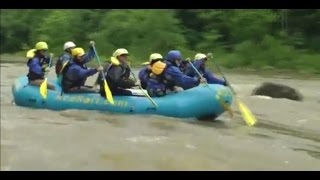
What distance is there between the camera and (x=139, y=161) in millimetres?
Answer: 7098

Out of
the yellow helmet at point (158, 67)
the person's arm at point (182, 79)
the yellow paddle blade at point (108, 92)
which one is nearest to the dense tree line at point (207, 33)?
the person's arm at point (182, 79)

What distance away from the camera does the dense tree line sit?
1009 inches

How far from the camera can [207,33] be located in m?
30.3

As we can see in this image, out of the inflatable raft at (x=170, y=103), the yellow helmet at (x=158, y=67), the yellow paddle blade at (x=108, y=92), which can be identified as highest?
the yellow helmet at (x=158, y=67)

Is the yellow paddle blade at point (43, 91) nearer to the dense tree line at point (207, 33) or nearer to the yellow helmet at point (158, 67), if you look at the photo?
the yellow helmet at point (158, 67)

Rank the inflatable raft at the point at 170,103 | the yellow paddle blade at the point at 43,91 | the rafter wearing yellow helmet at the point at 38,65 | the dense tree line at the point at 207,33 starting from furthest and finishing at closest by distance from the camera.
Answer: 1. the dense tree line at the point at 207,33
2. the rafter wearing yellow helmet at the point at 38,65
3. the yellow paddle blade at the point at 43,91
4. the inflatable raft at the point at 170,103

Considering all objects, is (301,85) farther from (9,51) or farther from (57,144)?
(9,51)

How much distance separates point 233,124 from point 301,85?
303 inches

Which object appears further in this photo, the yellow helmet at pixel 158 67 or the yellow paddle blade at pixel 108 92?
the yellow helmet at pixel 158 67

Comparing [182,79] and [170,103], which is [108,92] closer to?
[170,103]

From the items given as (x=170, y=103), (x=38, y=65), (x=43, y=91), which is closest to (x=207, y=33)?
(x=38, y=65)

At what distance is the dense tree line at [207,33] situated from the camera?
84.1 ft

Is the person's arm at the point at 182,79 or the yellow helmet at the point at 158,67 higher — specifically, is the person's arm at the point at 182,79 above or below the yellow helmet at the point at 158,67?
below
